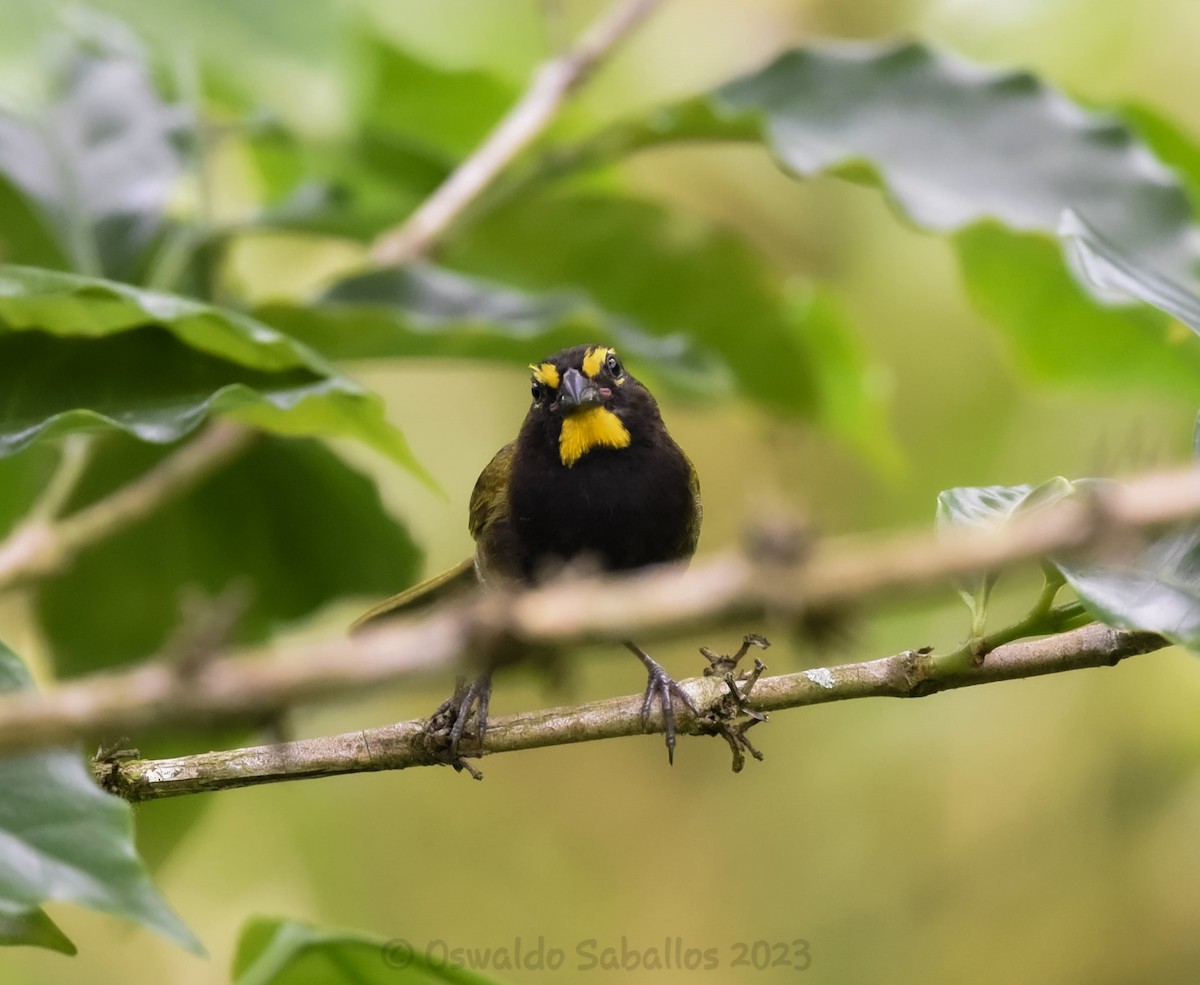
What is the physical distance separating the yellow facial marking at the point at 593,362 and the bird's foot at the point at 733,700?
105 centimetres

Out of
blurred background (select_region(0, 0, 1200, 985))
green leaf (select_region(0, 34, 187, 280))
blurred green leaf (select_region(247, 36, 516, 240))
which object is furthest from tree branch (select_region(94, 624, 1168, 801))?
blurred background (select_region(0, 0, 1200, 985))

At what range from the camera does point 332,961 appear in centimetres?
195

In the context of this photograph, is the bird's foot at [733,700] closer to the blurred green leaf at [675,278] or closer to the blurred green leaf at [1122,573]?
the blurred green leaf at [1122,573]

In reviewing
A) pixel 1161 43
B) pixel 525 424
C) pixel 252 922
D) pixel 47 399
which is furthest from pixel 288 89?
pixel 1161 43

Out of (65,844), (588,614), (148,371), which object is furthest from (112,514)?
(588,614)

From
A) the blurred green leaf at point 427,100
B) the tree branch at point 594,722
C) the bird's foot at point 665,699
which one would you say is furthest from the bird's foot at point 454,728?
the blurred green leaf at point 427,100

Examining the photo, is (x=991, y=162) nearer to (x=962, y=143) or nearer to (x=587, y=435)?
(x=962, y=143)

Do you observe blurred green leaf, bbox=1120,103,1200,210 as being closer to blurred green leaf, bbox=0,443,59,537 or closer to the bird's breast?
the bird's breast

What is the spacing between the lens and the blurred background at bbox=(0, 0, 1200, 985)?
5.25 meters

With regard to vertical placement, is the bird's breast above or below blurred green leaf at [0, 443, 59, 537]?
below

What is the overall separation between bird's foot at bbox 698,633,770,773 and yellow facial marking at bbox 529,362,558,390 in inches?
42.0

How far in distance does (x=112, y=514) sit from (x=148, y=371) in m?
0.47

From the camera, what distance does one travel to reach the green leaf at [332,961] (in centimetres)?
185

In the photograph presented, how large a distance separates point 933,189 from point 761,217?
4.07 metres
